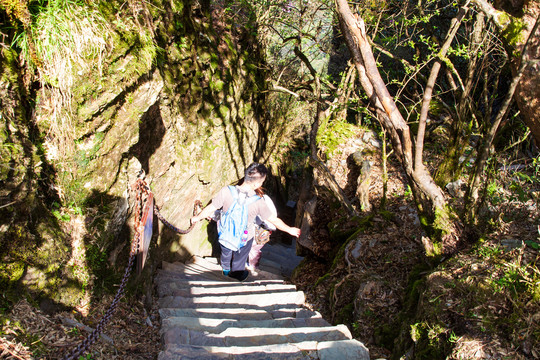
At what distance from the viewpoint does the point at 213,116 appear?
7.48 metres

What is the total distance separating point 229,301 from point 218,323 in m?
0.87

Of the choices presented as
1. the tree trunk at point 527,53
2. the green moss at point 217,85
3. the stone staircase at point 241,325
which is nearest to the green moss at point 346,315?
the stone staircase at point 241,325

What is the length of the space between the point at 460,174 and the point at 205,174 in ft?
16.7

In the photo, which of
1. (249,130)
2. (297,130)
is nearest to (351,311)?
(249,130)

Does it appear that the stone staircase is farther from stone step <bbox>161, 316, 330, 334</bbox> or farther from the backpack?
the backpack

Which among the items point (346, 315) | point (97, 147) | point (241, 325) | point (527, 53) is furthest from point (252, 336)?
point (527, 53)

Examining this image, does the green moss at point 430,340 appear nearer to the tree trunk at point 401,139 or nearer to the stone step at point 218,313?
the tree trunk at point 401,139

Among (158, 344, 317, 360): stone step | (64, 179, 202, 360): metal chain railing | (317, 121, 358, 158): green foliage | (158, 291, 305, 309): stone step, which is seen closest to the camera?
(64, 179, 202, 360): metal chain railing

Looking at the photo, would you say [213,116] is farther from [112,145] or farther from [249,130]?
[112,145]

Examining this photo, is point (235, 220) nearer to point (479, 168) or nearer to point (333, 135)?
point (479, 168)

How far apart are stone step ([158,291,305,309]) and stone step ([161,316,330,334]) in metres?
0.66

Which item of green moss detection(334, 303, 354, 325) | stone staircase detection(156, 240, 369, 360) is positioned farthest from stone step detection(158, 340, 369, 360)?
green moss detection(334, 303, 354, 325)

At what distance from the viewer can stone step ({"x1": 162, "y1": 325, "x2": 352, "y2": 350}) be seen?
3.00 metres

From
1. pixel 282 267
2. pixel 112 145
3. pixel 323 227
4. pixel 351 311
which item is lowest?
pixel 282 267
